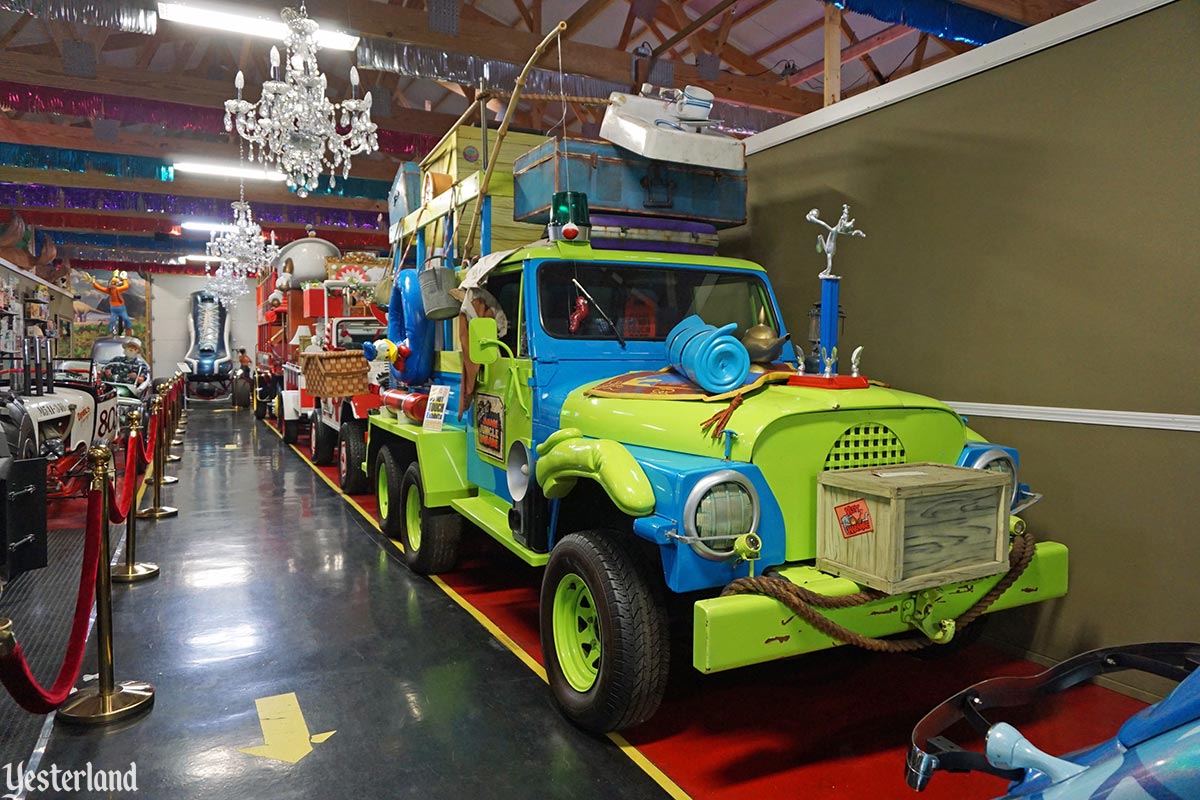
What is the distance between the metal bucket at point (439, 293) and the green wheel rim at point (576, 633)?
1.80 m

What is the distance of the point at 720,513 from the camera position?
231 centimetres

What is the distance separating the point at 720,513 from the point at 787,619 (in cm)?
37

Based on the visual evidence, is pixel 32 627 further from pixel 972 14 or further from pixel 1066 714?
pixel 972 14

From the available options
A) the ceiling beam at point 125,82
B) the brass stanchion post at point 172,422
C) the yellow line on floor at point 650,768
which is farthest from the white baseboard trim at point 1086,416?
the brass stanchion post at point 172,422

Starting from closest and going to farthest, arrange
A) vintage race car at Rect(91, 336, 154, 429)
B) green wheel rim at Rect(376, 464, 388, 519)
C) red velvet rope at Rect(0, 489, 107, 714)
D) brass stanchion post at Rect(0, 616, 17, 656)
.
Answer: brass stanchion post at Rect(0, 616, 17, 656) < red velvet rope at Rect(0, 489, 107, 714) < green wheel rim at Rect(376, 464, 388, 519) < vintage race car at Rect(91, 336, 154, 429)

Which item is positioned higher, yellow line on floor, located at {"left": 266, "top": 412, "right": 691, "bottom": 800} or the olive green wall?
the olive green wall

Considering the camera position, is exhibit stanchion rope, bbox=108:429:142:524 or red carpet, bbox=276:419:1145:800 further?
exhibit stanchion rope, bbox=108:429:142:524

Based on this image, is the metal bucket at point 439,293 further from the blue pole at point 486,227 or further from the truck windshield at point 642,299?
the truck windshield at point 642,299

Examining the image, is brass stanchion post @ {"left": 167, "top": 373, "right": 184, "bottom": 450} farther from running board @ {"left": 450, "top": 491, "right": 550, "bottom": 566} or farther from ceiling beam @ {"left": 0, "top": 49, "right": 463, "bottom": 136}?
running board @ {"left": 450, "top": 491, "right": 550, "bottom": 566}

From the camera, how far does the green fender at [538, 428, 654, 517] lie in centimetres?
241

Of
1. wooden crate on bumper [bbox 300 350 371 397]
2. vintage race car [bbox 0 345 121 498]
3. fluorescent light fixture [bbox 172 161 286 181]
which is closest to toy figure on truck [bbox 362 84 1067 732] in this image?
wooden crate on bumper [bbox 300 350 371 397]

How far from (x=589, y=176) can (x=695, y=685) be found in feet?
8.32

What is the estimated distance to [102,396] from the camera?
8094 millimetres

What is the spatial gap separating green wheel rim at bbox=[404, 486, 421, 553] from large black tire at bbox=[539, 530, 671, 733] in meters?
2.05
